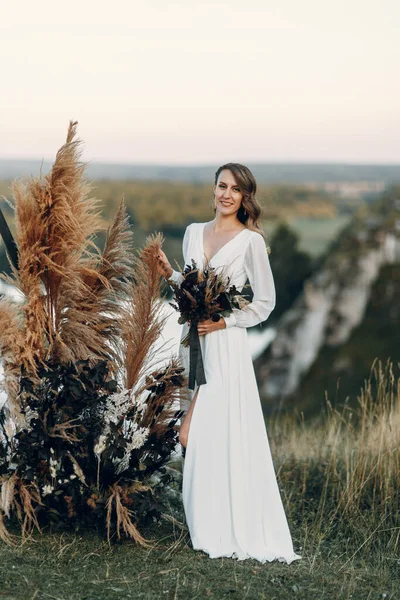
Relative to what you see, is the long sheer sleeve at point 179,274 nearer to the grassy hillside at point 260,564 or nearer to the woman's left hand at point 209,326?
the woman's left hand at point 209,326

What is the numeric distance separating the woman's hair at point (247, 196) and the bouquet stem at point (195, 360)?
31.1 inches

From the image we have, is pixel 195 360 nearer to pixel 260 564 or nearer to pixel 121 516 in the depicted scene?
pixel 121 516

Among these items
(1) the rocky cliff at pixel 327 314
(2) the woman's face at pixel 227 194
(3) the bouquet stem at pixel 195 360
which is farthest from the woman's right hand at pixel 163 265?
(1) the rocky cliff at pixel 327 314

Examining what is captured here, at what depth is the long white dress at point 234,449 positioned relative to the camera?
4754 millimetres

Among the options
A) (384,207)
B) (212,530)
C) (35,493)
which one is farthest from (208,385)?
(384,207)

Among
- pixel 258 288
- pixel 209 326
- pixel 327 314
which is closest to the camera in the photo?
pixel 209 326

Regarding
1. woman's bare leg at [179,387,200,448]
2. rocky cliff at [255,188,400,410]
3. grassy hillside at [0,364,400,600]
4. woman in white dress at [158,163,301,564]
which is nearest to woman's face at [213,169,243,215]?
woman in white dress at [158,163,301,564]

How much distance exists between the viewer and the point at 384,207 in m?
44.3

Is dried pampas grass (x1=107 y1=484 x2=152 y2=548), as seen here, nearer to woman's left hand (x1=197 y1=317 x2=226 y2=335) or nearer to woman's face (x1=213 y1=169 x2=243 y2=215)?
woman's left hand (x1=197 y1=317 x2=226 y2=335)

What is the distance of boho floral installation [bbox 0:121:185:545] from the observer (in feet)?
14.9

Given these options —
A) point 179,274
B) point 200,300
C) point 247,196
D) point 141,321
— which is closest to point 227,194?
point 247,196

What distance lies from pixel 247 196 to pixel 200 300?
772mm

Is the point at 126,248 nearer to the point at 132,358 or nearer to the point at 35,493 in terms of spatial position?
the point at 132,358

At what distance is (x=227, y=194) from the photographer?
493cm
